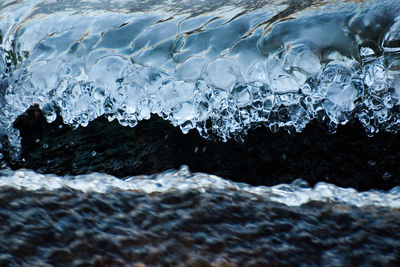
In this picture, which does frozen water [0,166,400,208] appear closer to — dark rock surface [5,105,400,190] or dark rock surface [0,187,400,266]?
dark rock surface [0,187,400,266]

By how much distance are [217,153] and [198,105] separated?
1.09 ft

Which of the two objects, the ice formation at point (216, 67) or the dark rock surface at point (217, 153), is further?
the dark rock surface at point (217, 153)

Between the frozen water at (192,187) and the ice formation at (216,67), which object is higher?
the ice formation at (216,67)

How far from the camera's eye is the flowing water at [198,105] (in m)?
1.20

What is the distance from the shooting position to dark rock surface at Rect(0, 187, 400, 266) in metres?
1.13

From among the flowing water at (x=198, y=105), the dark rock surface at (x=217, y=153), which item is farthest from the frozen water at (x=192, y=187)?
the dark rock surface at (x=217, y=153)

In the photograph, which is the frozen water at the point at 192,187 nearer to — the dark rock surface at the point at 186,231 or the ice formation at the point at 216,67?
the dark rock surface at the point at 186,231

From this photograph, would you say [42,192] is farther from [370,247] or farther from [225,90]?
[370,247]

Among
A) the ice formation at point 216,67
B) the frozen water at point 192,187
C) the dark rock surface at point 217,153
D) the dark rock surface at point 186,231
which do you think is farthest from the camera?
the dark rock surface at point 217,153

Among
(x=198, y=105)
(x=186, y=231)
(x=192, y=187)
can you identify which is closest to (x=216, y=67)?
(x=198, y=105)

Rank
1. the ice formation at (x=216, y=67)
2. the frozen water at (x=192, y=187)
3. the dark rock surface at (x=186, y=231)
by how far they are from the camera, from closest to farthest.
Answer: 1. the dark rock surface at (x=186, y=231)
2. the frozen water at (x=192, y=187)
3. the ice formation at (x=216, y=67)

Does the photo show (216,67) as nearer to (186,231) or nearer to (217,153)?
(217,153)

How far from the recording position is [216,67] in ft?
6.25

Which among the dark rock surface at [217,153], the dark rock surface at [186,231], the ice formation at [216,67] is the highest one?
the ice formation at [216,67]
